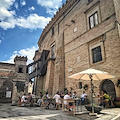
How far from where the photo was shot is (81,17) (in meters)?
13.8

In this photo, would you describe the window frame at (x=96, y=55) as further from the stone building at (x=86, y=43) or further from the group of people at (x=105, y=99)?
the group of people at (x=105, y=99)

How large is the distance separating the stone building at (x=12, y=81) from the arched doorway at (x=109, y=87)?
37.5 feet

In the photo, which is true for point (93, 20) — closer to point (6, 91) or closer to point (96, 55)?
point (96, 55)

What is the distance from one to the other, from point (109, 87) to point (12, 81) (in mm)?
13315

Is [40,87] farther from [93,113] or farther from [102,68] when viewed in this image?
[93,113]

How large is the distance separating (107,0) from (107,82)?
722cm

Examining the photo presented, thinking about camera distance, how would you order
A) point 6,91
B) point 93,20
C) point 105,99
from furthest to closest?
1. point 6,91
2. point 93,20
3. point 105,99

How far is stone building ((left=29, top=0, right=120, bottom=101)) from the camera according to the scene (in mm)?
9789

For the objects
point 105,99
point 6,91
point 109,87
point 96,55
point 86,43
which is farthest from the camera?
point 6,91

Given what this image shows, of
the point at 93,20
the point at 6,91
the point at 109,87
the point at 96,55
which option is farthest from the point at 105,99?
the point at 6,91

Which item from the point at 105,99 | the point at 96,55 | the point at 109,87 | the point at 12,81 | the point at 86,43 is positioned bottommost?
the point at 105,99

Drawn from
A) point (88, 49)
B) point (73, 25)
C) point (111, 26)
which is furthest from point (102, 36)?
point (73, 25)

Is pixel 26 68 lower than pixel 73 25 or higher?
lower

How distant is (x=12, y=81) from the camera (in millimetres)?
17609
